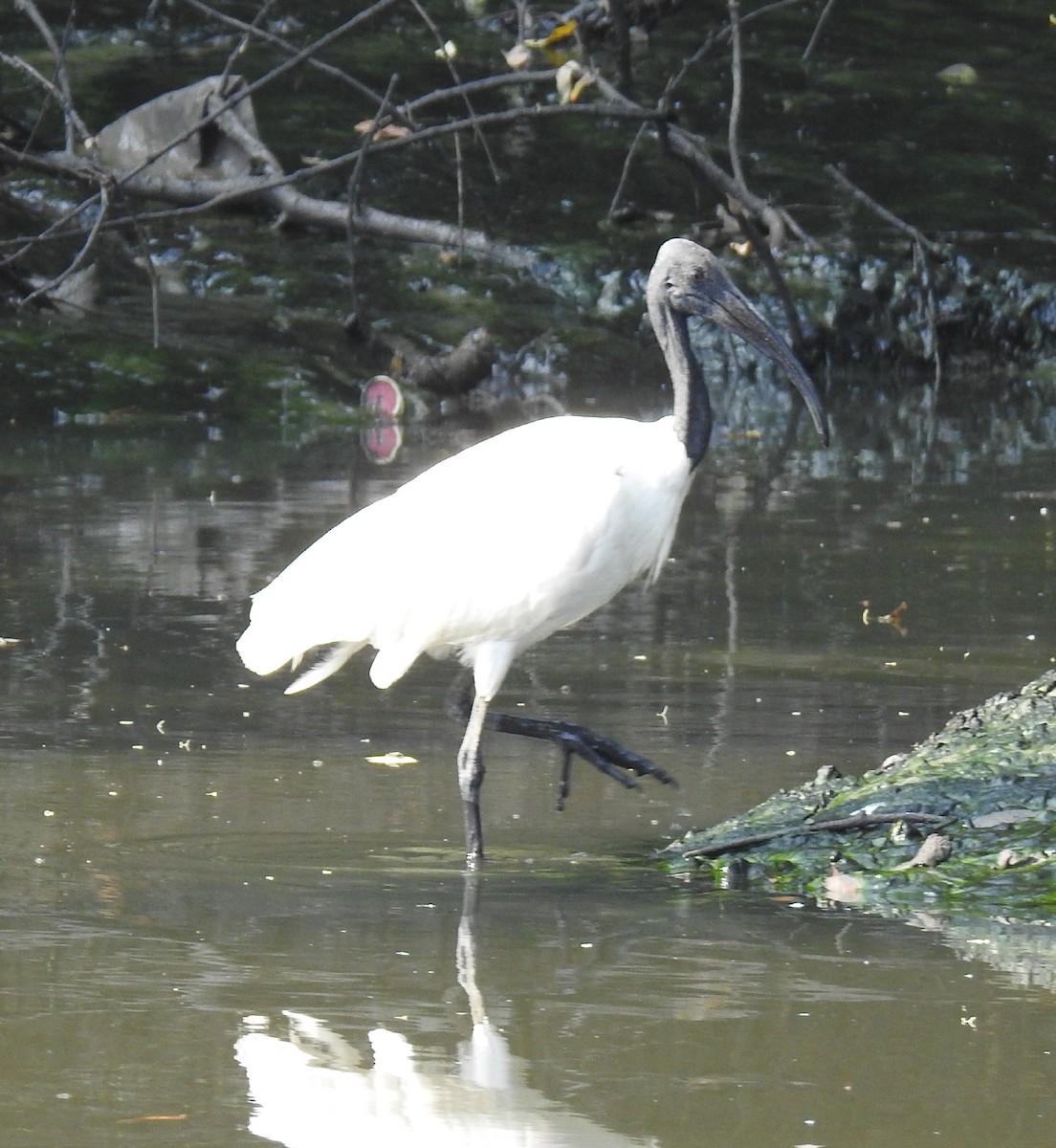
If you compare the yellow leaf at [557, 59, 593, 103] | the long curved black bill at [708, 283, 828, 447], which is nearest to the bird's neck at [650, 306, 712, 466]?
the long curved black bill at [708, 283, 828, 447]

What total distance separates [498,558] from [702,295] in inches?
47.9

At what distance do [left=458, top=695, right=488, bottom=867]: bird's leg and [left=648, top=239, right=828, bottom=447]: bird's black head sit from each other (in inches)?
55.1

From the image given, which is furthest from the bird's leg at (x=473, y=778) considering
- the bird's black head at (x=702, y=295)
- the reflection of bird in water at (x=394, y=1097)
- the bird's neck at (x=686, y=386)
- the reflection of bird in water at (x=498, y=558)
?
the reflection of bird in water at (x=394, y=1097)

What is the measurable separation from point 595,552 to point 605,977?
5.89 ft

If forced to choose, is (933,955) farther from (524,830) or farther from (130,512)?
(130,512)

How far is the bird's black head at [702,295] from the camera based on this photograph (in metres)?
7.00

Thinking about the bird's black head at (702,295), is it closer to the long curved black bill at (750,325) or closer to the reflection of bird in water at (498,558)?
the long curved black bill at (750,325)

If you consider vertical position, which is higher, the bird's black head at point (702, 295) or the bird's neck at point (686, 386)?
the bird's black head at point (702, 295)

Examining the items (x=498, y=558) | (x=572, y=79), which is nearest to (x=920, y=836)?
(x=498, y=558)

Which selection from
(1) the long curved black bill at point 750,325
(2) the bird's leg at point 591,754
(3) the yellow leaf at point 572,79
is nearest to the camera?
(2) the bird's leg at point 591,754

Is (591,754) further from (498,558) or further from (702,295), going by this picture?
(702,295)

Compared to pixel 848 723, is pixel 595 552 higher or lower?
higher

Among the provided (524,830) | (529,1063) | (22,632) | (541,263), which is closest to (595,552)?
(524,830)

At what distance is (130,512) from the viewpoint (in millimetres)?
12070
